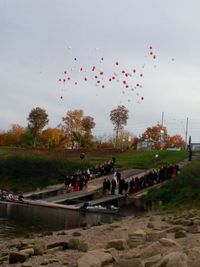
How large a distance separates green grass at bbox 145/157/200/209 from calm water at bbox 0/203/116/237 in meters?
5.95

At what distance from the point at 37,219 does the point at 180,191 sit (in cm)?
1361

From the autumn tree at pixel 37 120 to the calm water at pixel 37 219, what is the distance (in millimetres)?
68627

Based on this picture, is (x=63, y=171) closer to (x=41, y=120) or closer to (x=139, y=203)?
(x=139, y=203)

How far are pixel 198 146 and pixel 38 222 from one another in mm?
56209

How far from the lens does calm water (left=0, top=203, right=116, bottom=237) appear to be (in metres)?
25.1

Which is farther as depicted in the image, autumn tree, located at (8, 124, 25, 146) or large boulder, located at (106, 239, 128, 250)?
autumn tree, located at (8, 124, 25, 146)

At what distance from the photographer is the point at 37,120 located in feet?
352

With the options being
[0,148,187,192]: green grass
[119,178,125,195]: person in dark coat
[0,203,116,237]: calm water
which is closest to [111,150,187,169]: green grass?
[0,148,187,192]: green grass

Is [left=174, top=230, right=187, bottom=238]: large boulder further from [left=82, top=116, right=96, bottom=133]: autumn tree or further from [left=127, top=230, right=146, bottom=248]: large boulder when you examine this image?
[left=82, top=116, right=96, bottom=133]: autumn tree

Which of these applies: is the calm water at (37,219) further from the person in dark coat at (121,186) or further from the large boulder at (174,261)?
the large boulder at (174,261)

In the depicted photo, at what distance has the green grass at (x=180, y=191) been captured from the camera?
119 feet

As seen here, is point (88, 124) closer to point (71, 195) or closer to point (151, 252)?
point (71, 195)

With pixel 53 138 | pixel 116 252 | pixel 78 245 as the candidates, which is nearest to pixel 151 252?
pixel 116 252

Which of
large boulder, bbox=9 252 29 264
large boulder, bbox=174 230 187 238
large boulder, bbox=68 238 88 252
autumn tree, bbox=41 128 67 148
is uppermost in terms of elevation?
autumn tree, bbox=41 128 67 148
